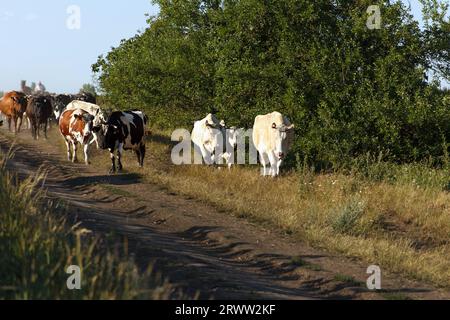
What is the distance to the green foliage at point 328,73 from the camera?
839 inches

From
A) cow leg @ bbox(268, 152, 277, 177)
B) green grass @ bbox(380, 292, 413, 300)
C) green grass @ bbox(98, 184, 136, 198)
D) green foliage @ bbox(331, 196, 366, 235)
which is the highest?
cow leg @ bbox(268, 152, 277, 177)

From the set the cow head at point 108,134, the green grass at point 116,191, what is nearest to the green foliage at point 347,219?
the green grass at point 116,191

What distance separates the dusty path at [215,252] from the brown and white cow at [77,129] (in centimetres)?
515

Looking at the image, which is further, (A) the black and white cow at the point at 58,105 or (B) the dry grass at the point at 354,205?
(A) the black and white cow at the point at 58,105

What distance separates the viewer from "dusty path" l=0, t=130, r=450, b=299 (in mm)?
9680

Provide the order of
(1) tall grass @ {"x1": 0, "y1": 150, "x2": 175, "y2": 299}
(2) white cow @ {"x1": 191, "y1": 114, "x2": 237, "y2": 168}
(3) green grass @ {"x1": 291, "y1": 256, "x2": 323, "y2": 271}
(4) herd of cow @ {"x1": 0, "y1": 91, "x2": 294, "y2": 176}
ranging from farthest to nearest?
(2) white cow @ {"x1": 191, "y1": 114, "x2": 237, "y2": 168}, (4) herd of cow @ {"x1": 0, "y1": 91, "x2": 294, "y2": 176}, (3) green grass @ {"x1": 291, "y1": 256, "x2": 323, "y2": 271}, (1) tall grass @ {"x1": 0, "y1": 150, "x2": 175, "y2": 299}

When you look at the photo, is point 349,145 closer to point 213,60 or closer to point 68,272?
point 213,60

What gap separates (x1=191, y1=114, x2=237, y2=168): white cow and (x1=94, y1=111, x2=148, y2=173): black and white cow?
202cm

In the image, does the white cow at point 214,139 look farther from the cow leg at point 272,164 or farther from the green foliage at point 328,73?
the cow leg at point 272,164

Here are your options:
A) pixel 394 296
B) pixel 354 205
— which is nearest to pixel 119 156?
pixel 354 205

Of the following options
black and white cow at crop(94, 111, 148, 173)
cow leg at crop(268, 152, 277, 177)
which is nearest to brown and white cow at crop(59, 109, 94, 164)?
black and white cow at crop(94, 111, 148, 173)

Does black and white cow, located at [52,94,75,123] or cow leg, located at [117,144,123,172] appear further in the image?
black and white cow, located at [52,94,75,123]

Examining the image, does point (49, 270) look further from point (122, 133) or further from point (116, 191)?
point (122, 133)

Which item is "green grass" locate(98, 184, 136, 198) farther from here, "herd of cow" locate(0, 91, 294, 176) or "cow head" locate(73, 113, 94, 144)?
"cow head" locate(73, 113, 94, 144)
